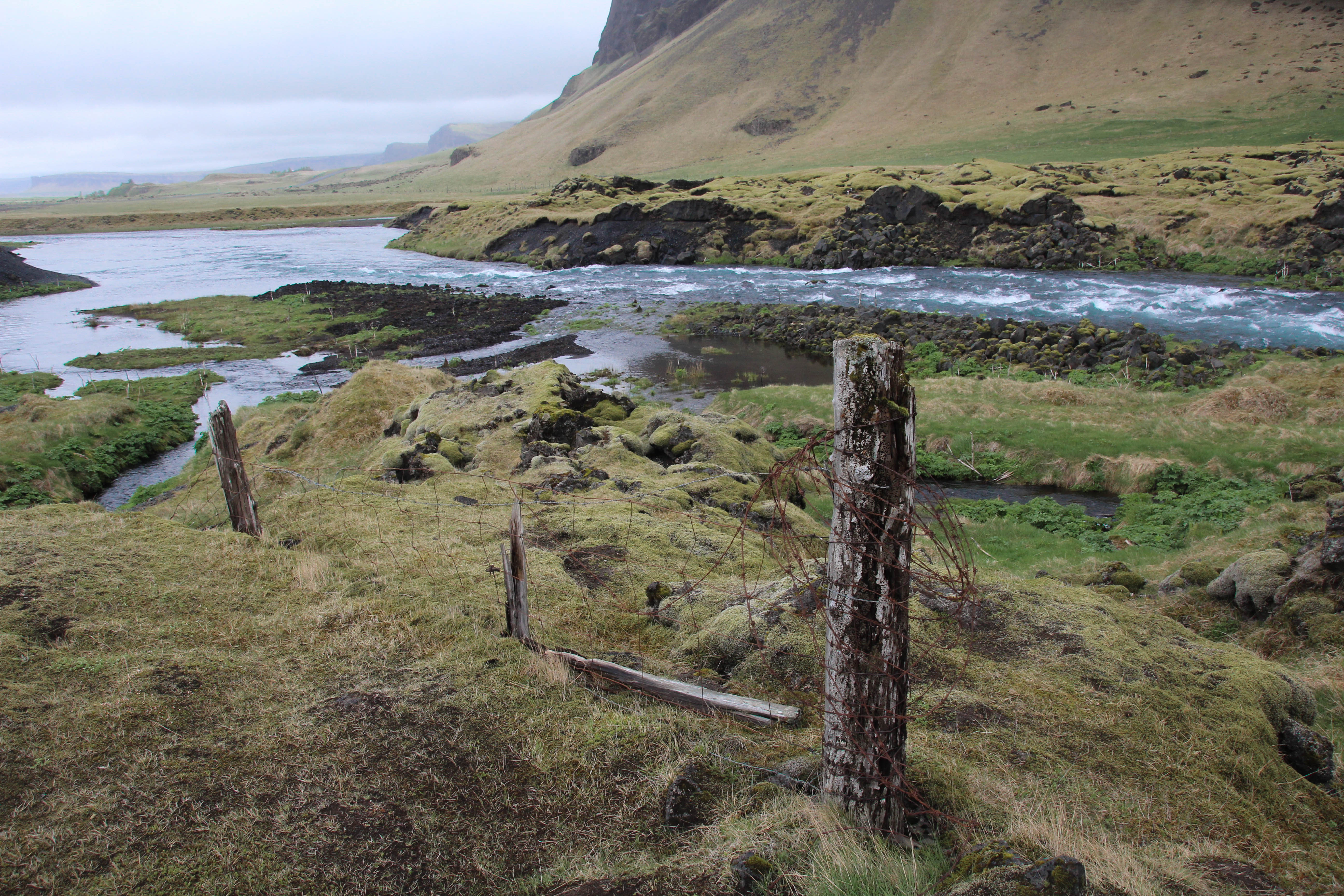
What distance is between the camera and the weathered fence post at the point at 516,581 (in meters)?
7.32

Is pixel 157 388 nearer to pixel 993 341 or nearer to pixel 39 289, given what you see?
pixel 993 341

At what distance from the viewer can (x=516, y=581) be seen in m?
7.48

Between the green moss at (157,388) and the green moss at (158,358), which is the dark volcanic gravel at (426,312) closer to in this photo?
→ the green moss at (158,358)

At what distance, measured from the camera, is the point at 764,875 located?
449cm

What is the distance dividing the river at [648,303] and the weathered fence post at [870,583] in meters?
23.9

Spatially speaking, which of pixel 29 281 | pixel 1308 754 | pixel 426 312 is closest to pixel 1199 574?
pixel 1308 754

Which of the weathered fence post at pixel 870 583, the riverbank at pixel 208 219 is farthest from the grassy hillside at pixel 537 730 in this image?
the riverbank at pixel 208 219

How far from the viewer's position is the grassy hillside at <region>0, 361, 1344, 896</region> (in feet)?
15.5

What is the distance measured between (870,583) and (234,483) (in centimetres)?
986

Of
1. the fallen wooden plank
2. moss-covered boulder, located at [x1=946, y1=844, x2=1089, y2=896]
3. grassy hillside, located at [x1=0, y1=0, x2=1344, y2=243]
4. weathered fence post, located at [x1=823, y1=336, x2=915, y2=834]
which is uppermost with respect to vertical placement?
grassy hillside, located at [x1=0, y1=0, x2=1344, y2=243]

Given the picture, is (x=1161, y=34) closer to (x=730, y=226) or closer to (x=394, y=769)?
(x=730, y=226)

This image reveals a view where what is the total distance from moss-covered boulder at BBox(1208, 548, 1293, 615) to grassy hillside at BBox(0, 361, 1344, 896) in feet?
6.12

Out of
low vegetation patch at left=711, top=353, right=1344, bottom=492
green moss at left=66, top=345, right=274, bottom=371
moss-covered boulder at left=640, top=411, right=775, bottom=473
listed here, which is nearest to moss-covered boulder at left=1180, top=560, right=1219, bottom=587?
low vegetation patch at left=711, top=353, right=1344, bottom=492

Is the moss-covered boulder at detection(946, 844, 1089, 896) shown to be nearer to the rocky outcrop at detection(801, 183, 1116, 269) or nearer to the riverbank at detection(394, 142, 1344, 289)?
the riverbank at detection(394, 142, 1344, 289)
